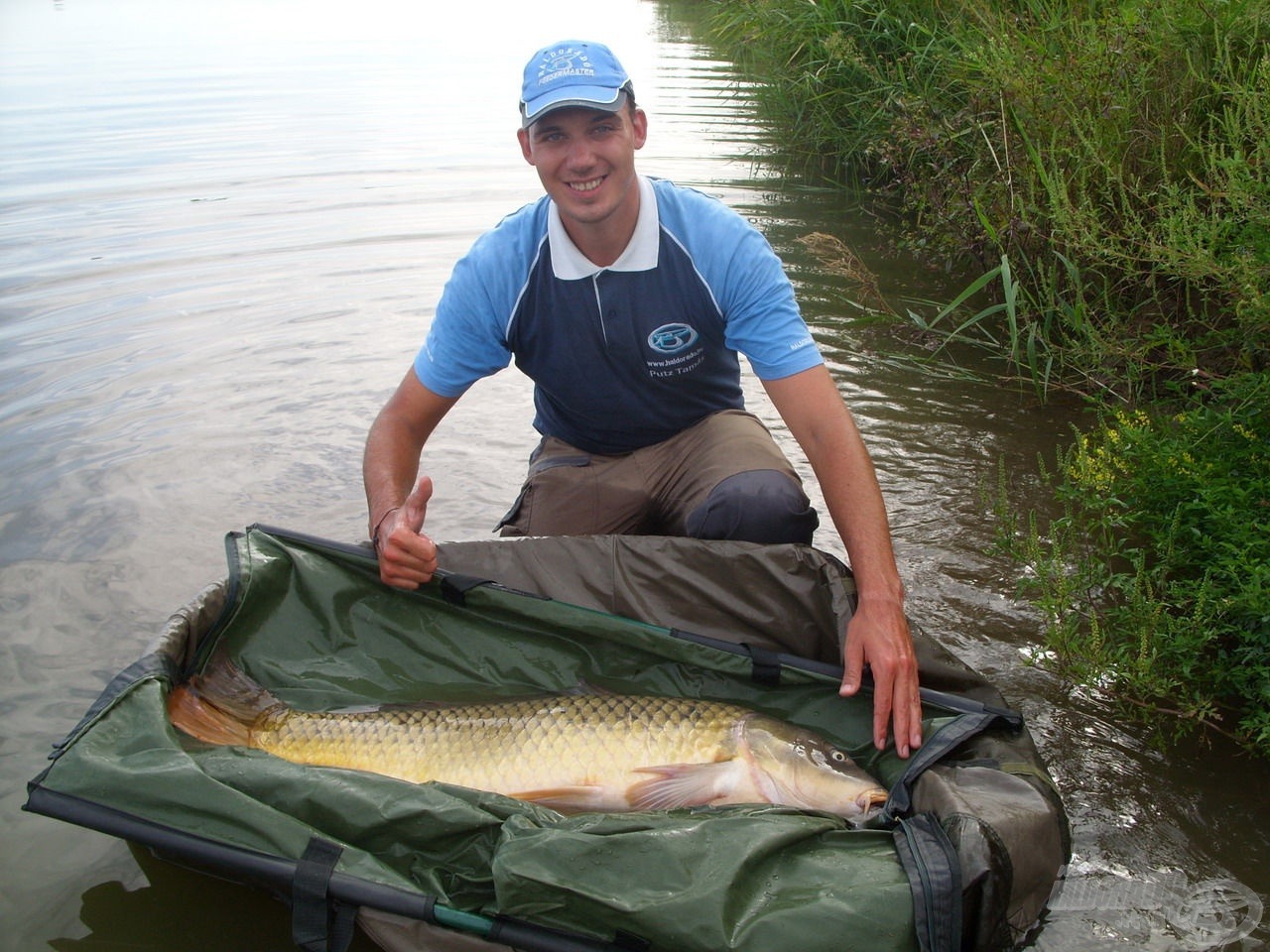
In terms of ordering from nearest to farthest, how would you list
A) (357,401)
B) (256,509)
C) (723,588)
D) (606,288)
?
(723,588), (606,288), (256,509), (357,401)

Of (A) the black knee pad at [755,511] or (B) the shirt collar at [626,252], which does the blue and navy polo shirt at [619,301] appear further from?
(A) the black knee pad at [755,511]

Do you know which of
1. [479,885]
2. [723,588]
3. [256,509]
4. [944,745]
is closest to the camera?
[479,885]

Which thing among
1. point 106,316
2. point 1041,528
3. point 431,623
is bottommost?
point 1041,528

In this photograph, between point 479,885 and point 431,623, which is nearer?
point 479,885

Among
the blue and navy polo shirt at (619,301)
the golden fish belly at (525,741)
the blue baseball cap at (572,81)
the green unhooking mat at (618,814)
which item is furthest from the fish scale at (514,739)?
the blue baseball cap at (572,81)

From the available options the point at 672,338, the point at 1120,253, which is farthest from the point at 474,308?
the point at 1120,253

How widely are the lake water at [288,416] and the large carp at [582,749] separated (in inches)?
14.7

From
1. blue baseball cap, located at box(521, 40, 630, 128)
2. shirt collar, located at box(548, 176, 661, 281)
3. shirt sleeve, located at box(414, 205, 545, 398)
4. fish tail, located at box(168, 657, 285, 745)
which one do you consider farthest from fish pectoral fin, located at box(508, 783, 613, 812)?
blue baseball cap, located at box(521, 40, 630, 128)

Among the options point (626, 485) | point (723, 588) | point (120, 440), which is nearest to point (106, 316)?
point (120, 440)

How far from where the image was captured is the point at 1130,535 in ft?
11.8

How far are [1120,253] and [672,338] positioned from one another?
157 cm

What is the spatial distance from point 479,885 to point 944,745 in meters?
1.00

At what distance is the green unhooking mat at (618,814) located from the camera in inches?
80.1

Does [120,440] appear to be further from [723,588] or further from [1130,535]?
[1130,535]
